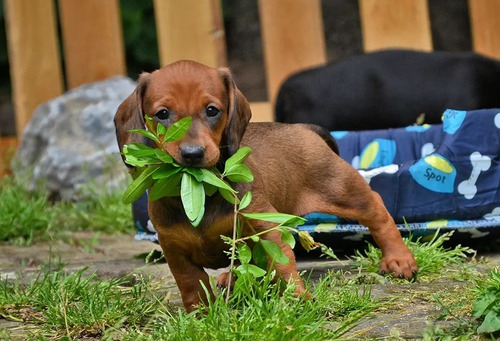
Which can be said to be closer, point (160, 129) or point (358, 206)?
point (160, 129)

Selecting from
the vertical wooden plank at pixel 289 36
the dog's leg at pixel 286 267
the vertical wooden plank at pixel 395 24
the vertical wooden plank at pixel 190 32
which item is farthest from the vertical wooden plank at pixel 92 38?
the dog's leg at pixel 286 267

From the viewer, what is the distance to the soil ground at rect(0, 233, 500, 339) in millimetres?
2843

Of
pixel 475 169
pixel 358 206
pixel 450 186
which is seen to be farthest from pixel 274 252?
pixel 475 169

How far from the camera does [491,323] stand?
263 centimetres

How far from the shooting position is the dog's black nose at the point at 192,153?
2.80 meters

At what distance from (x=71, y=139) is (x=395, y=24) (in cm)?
268

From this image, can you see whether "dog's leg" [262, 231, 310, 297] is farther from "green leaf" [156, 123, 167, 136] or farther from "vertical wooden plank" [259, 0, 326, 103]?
"vertical wooden plank" [259, 0, 326, 103]

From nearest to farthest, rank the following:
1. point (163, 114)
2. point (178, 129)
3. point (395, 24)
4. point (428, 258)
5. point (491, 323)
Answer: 1. point (491, 323)
2. point (178, 129)
3. point (163, 114)
4. point (428, 258)
5. point (395, 24)

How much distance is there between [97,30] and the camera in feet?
23.1

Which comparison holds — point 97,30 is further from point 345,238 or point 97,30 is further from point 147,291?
point 147,291

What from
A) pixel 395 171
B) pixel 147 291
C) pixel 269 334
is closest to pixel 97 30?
pixel 395 171

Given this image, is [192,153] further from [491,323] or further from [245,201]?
[491,323]

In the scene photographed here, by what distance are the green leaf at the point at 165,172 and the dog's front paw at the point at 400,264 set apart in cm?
121

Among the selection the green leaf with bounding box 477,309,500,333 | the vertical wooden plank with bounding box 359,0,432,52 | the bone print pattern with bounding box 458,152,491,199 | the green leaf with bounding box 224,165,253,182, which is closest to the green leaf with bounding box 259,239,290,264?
the green leaf with bounding box 224,165,253,182
